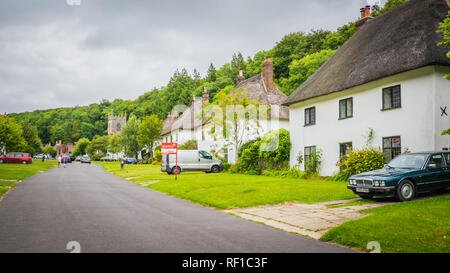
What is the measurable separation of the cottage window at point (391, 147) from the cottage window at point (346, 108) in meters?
3.27

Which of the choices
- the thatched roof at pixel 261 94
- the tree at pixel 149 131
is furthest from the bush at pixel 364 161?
the tree at pixel 149 131

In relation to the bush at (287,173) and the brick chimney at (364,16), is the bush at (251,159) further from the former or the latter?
the brick chimney at (364,16)

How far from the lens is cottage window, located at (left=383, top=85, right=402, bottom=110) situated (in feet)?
59.2

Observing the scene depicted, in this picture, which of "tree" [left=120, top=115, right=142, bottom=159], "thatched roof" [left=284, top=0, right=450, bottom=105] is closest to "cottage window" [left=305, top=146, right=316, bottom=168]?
"thatched roof" [left=284, top=0, right=450, bottom=105]

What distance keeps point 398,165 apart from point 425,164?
97cm

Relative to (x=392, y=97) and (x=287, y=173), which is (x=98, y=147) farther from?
(x=392, y=97)

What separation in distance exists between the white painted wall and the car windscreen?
435 centimetres

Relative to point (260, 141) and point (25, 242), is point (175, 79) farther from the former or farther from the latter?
point (25, 242)

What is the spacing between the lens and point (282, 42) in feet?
213

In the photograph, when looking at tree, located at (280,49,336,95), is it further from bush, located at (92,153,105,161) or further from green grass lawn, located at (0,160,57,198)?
bush, located at (92,153,105,161)

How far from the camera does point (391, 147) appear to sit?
59.5 ft

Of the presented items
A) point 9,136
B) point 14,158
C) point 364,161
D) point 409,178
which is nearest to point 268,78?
point 364,161

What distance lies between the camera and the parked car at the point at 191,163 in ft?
97.7
